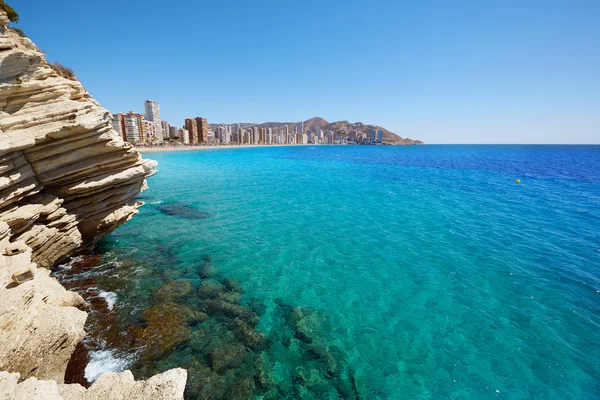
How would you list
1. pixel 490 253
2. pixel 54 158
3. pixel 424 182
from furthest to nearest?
pixel 424 182
pixel 490 253
pixel 54 158

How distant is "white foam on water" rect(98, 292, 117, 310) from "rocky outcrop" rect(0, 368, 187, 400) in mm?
5935

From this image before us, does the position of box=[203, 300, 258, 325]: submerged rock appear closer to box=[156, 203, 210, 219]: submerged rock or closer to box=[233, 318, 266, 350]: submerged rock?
box=[233, 318, 266, 350]: submerged rock

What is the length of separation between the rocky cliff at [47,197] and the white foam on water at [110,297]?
1.12m

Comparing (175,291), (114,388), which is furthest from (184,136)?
(114,388)

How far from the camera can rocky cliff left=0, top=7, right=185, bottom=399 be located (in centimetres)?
613

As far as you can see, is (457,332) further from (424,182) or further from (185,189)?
(424,182)

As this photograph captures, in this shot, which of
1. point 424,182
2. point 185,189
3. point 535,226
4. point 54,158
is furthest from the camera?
point 424,182

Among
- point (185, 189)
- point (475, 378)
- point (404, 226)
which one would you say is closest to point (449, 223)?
point (404, 226)

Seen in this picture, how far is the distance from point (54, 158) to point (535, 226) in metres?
29.9

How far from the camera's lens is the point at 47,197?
37.2 feet

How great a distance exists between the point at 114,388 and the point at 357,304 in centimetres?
862

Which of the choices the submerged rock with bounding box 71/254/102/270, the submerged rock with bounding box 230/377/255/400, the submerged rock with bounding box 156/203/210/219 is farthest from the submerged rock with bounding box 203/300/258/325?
the submerged rock with bounding box 156/203/210/219

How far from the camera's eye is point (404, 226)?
20.4m

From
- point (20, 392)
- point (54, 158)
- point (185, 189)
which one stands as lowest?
point (185, 189)
